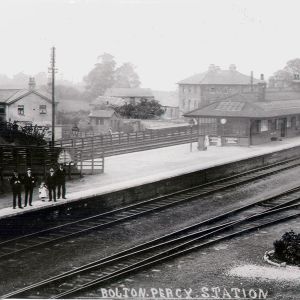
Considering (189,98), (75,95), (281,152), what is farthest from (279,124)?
(75,95)

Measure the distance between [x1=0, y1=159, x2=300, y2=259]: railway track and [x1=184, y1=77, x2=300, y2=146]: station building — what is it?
980 centimetres

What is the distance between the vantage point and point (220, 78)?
246 feet

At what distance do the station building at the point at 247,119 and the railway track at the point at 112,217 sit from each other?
9.80 m

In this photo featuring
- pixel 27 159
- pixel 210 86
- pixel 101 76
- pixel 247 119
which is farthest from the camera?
pixel 101 76

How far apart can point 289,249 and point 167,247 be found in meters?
3.53

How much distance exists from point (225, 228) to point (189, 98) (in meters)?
60.9

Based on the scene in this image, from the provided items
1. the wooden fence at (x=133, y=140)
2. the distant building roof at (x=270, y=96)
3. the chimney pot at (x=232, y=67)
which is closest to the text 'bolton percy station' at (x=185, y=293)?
the wooden fence at (x=133, y=140)

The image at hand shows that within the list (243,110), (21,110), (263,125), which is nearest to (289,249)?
(243,110)

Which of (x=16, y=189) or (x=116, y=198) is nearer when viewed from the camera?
(x=16, y=189)

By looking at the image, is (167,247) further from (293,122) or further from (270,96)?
(270,96)

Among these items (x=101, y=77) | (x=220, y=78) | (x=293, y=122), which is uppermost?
(x=101, y=77)

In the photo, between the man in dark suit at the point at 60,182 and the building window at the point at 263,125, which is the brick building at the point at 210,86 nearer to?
the building window at the point at 263,125

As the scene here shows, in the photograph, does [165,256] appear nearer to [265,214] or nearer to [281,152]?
[265,214]

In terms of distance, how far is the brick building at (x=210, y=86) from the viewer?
241 feet
